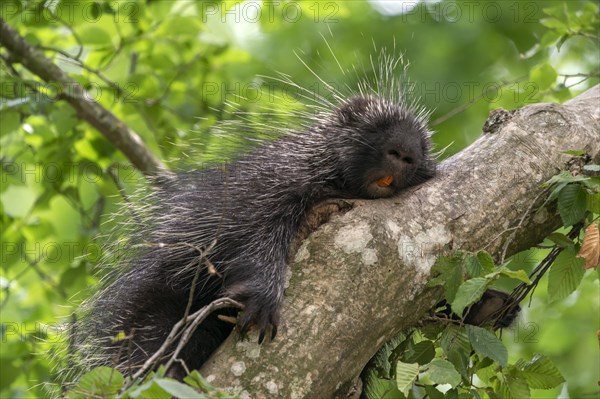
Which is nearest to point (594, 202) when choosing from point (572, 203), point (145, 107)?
point (572, 203)

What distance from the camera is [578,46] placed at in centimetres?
700

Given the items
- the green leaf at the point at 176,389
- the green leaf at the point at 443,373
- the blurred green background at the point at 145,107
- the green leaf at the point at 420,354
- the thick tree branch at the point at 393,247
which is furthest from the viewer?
the blurred green background at the point at 145,107

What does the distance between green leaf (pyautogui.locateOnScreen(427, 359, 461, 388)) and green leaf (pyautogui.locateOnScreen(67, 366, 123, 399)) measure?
2.95 feet

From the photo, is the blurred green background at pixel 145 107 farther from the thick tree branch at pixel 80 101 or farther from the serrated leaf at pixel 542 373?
the serrated leaf at pixel 542 373

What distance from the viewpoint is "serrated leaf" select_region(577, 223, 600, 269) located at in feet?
8.52

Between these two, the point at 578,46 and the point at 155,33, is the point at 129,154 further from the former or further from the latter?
the point at 578,46

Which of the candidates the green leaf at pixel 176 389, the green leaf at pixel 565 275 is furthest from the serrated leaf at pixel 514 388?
the green leaf at pixel 176 389

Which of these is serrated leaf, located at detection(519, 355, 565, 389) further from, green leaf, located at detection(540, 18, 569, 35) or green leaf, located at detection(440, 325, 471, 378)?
green leaf, located at detection(540, 18, 569, 35)

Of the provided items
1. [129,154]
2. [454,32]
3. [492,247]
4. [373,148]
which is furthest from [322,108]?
[454,32]

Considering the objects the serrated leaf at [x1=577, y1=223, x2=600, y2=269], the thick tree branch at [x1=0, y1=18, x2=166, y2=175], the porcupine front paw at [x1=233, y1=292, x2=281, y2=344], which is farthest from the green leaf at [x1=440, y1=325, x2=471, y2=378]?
the thick tree branch at [x1=0, y1=18, x2=166, y2=175]

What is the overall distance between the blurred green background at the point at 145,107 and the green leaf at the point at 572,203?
50 cm

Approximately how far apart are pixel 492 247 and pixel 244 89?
3075 millimetres

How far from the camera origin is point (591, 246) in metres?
2.60

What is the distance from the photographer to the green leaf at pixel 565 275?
8.93 feet
